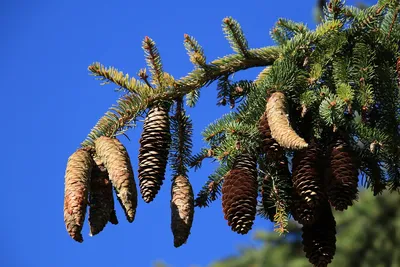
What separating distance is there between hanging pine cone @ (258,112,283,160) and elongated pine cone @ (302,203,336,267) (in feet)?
0.79

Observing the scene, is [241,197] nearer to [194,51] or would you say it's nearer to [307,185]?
[307,185]

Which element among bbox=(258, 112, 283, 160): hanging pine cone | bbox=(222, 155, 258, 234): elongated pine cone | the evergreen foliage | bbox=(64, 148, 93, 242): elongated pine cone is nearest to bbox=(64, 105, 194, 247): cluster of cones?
bbox=(64, 148, 93, 242): elongated pine cone

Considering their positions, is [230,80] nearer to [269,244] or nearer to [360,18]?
[360,18]

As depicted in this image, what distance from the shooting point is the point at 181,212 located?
7.77ft

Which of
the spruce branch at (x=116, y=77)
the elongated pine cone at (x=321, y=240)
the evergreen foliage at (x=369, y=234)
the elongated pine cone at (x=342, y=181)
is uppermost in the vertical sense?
the evergreen foliage at (x=369, y=234)

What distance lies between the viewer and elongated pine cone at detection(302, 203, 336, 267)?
240cm

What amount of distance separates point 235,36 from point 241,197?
2.12 ft

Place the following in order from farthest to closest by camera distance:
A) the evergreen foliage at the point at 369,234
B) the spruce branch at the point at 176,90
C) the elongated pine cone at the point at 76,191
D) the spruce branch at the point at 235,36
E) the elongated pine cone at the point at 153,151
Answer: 1. the evergreen foliage at the point at 369,234
2. the spruce branch at the point at 235,36
3. the spruce branch at the point at 176,90
4. the elongated pine cone at the point at 153,151
5. the elongated pine cone at the point at 76,191

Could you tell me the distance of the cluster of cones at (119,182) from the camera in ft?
7.00

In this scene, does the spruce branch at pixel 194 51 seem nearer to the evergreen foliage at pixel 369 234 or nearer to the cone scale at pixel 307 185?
the cone scale at pixel 307 185

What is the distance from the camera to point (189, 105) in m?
2.71

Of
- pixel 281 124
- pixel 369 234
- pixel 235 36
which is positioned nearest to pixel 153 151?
pixel 281 124

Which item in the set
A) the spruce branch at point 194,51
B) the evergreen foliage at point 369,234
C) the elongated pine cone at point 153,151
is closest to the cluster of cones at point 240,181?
the elongated pine cone at point 153,151

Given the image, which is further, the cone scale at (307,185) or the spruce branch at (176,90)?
the spruce branch at (176,90)
